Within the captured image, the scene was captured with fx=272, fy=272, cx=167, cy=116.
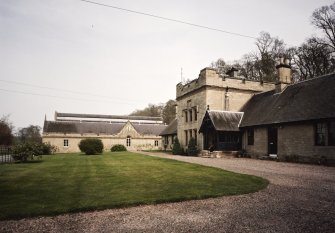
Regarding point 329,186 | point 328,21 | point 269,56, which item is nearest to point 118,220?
point 329,186

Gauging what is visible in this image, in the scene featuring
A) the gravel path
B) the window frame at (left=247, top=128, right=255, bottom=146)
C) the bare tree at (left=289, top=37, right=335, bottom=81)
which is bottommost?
the gravel path

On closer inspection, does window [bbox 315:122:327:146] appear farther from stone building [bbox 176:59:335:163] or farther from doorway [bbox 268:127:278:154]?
doorway [bbox 268:127:278:154]

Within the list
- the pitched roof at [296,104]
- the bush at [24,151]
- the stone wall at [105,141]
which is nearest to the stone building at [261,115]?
the pitched roof at [296,104]

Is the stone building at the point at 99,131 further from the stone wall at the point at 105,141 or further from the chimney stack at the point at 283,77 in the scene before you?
the chimney stack at the point at 283,77

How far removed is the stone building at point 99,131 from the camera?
159 ft

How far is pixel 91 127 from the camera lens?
5259 cm

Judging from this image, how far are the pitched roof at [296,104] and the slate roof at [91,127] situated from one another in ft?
102

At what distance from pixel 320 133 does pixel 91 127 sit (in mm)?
42469

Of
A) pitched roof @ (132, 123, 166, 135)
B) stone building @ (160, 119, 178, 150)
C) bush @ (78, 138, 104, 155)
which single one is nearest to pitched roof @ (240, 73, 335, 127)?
stone building @ (160, 119, 178, 150)

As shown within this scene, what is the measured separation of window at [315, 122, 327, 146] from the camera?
17.9m

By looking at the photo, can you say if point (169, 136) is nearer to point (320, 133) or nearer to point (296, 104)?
point (296, 104)

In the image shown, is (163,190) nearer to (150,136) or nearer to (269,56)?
(269,56)

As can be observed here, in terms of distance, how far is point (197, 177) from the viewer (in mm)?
11672

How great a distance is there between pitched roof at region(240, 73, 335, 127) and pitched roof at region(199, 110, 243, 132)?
2.32 feet
